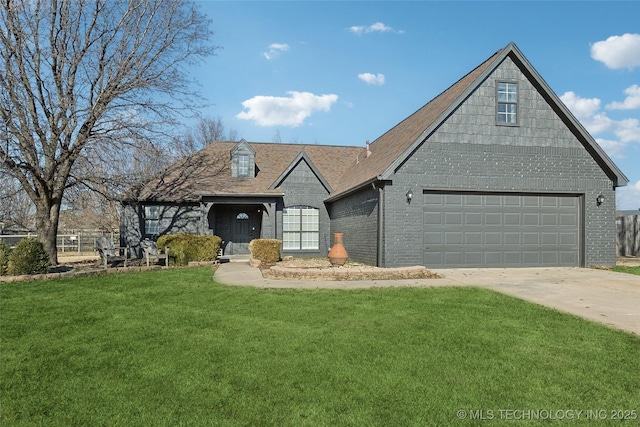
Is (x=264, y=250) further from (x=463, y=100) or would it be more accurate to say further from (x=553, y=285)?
(x=553, y=285)

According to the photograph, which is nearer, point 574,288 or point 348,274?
point 574,288

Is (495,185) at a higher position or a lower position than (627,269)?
higher

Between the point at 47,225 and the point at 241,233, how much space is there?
8691 millimetres

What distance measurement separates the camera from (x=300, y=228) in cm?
2106

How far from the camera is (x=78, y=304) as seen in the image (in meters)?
8.20

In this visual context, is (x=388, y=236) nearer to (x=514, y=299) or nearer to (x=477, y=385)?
(x=514, y=299)

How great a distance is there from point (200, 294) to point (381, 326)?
458 centimetres

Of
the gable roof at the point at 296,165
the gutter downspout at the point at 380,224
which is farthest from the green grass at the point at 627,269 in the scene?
the gable roof at the point at 296,165

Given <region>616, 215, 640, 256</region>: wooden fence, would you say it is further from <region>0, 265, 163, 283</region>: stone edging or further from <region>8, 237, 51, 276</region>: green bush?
<region>8, 237, 51, 276</region>: green bush

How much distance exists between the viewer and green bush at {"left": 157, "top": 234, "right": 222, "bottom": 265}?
15.8 m

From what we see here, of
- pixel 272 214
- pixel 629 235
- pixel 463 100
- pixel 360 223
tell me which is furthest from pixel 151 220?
pixel 629 235

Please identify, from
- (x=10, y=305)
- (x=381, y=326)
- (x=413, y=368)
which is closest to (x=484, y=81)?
(x=381, y=326)

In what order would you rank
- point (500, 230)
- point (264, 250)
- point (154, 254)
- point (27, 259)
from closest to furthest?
point (27, 259) < point (500, 230) < point (154, 254) < point (264, 250)

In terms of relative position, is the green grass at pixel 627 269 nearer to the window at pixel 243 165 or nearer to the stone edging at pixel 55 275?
the window at pixel 243 165
